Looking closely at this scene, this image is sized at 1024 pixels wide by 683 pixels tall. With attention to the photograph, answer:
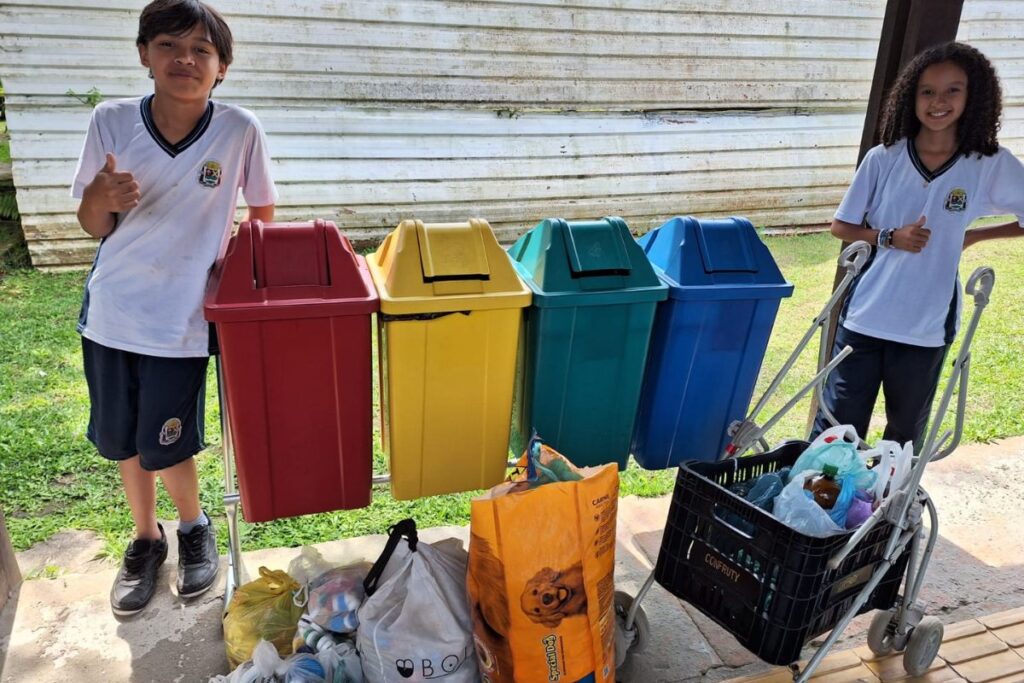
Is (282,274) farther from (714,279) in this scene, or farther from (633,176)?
(633,176)

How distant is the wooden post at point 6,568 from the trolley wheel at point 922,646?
3.01 meters

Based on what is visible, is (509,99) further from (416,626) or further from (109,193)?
(416,626)

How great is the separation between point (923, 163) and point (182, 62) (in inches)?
96.4

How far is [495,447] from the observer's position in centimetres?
255

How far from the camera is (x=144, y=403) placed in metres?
2.37

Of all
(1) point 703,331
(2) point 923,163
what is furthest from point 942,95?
(1) point 703,331

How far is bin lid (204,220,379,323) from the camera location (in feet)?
6.97

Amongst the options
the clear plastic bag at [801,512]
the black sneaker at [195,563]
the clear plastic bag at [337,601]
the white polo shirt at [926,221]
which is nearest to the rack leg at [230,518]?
the black sneaker at [195,563]

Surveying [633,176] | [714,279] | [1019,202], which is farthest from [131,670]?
[633,176]

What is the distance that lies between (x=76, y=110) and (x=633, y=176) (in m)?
4.82

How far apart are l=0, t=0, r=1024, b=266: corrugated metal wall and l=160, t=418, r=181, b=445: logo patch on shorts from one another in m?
4.50

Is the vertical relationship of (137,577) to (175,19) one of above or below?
below

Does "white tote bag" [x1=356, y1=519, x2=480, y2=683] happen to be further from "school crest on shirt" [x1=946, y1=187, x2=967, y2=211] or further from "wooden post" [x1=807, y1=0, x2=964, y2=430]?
"school crest on shirt" [x1=946, y1=187, x2=967, y2=211]

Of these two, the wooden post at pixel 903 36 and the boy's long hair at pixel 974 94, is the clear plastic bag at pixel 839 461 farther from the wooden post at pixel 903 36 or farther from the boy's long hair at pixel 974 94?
the boy's long hair at pixel 974 94
